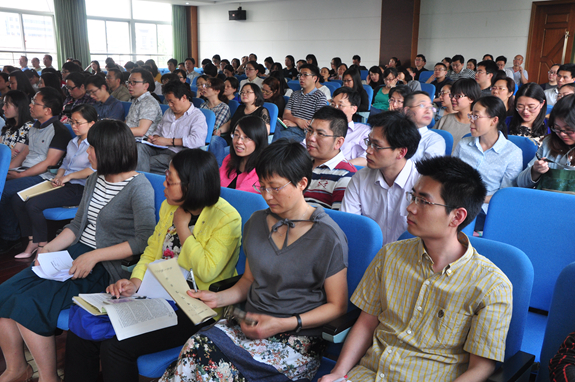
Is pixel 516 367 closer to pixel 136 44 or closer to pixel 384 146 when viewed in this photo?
pixel 384 146

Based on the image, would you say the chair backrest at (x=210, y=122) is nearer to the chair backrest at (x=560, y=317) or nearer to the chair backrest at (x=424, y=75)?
the chair backrest at (x=560, y=317)

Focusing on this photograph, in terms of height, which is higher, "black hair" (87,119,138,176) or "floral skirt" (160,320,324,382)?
"black hair" (87,119,138,176)

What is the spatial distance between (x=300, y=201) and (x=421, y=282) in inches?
19.9

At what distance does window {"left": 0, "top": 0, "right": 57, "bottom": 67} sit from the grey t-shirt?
13800 mm

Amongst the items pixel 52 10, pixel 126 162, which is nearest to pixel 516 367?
pixel 126 162

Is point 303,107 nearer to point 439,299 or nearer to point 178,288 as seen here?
point 178,288

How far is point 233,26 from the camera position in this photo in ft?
51.0

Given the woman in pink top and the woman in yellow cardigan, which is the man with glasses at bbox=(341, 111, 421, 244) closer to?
the woman in yellow cardigan

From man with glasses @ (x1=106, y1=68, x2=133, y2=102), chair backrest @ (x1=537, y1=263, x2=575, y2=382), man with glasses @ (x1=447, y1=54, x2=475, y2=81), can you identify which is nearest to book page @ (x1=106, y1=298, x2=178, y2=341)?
chair backrest @ (x1=537, y1=263, x2=575, y2=382)

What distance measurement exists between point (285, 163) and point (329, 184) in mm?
789

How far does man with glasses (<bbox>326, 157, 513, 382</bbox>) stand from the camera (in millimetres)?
1206

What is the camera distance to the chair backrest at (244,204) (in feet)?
6.32

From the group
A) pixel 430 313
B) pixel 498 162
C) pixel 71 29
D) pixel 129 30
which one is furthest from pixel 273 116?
pixel 129 30

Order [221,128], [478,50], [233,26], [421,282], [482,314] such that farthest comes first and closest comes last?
[233,26], [478,50], [221,128], [421,282], [482,314]
